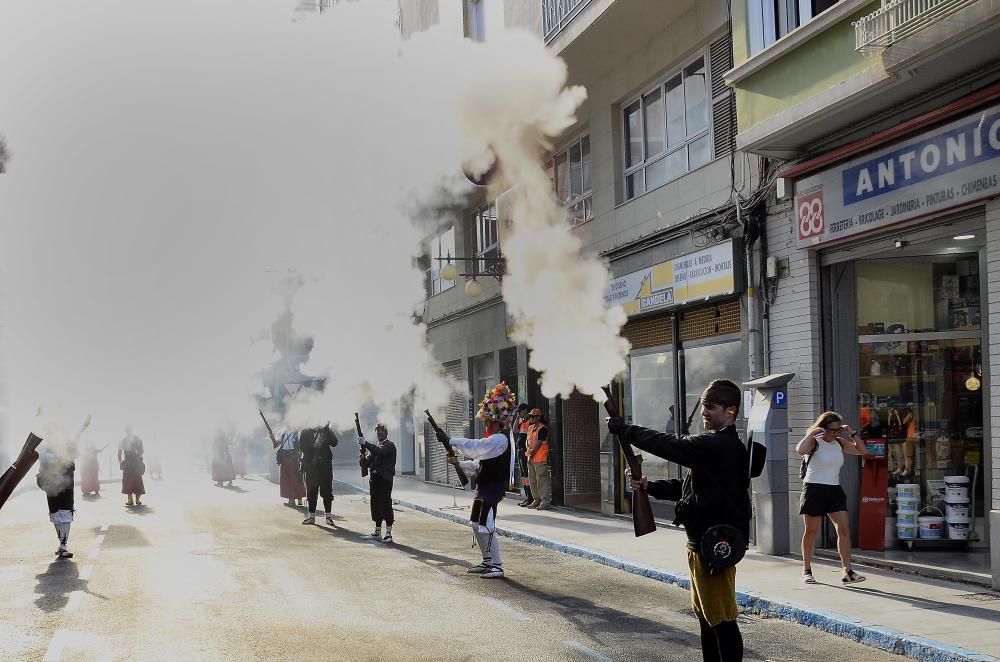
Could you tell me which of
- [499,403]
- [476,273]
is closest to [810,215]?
[499,403]

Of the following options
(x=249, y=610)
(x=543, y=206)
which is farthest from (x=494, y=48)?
(x=249, y=610)

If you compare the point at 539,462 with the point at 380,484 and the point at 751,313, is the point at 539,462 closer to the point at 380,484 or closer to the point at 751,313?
the point at 380,484

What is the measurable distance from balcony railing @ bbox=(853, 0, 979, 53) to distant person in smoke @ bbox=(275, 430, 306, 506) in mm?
15188

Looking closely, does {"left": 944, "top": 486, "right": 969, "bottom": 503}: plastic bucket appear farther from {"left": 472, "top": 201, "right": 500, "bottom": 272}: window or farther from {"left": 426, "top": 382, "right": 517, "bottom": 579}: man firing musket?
{"left": 472, "top": 201, "right": 500, "bottom": 272}: window

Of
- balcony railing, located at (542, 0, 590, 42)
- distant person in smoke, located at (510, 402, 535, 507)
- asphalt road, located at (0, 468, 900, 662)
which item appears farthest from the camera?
distant person in smoke, located at (510, 402, 535, 507)

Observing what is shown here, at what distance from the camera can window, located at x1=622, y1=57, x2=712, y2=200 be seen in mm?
14844

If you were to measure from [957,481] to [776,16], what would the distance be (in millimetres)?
5659

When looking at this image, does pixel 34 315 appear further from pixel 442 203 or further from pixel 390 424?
pixel 390 424

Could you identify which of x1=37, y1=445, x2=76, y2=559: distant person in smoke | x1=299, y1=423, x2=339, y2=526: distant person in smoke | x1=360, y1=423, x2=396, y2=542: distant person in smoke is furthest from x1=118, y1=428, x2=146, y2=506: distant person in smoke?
x1=360, y1=423, x2=396, y2=542: distant person in smoke

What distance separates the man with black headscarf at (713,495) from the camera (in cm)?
541

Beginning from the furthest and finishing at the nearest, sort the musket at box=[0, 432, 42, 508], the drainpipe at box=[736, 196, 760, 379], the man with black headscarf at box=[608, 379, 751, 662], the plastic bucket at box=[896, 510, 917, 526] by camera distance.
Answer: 1. the drainpipe at box=[736, 196, 760, 379]
2. the plastic bucket at box=[896, 510, 917, 526]
3. the musket at box=[0, 432, 42, 508]
4. the man with black headscarf at box=[608, 379, 751, 662]

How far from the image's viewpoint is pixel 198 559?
12352 mm

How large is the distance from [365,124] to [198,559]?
485 inches

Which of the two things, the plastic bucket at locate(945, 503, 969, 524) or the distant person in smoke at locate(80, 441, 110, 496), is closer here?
the plastic bucket at locate(945, 503, 969, 524)
